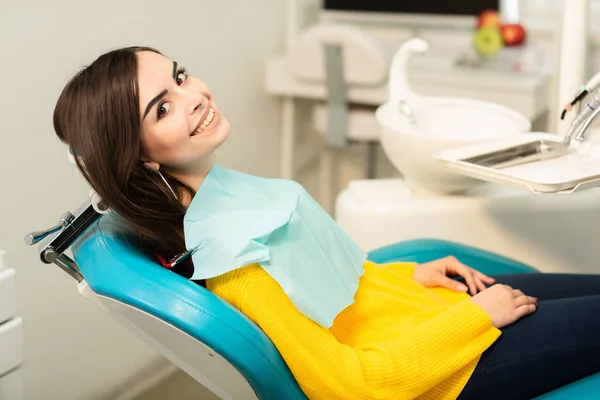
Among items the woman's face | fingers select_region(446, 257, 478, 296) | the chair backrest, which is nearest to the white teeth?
the woman's face

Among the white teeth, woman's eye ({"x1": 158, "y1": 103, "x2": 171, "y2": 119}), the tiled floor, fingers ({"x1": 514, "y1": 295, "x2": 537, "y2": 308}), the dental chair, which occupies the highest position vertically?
woman's eye ({"x1": 158, "y1": 103, "x2": 171, "y2": 119})

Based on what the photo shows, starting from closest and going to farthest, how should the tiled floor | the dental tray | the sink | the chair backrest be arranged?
the chair backrest → the dental tray → the sink → the tiled floor

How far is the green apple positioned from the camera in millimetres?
2588

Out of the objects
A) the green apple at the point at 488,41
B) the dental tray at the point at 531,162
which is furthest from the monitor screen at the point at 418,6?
the dental tray at the point at 531,162

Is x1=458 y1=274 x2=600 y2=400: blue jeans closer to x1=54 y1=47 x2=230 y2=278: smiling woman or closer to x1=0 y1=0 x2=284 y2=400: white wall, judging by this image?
x1=54 y1=47 x2=230 y2=278: smiling woman

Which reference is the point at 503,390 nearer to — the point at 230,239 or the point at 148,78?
the point at 230,239

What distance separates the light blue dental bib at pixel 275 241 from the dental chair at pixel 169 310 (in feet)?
0.22

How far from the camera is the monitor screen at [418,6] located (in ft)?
8.99

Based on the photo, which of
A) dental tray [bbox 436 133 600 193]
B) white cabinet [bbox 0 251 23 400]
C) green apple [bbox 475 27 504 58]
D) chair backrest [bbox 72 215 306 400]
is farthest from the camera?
green apple [bbox 475 27 504 58]

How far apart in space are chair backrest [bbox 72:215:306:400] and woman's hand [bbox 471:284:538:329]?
0.34m

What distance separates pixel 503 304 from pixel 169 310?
56 centimetres

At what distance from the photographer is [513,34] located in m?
2.64

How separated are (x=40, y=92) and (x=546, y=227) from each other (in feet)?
4.07

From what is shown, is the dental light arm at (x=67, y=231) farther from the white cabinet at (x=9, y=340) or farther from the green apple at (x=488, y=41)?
the green apple at (x=488, y=41)
